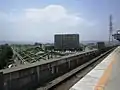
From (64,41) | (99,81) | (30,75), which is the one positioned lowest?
(64,41)

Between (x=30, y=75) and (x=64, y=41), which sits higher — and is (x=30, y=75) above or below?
above

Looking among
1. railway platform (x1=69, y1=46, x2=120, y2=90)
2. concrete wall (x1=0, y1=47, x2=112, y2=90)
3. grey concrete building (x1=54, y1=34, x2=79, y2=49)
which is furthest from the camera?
grey concrete building (x1=54, y1=34, x2=79, y2=49)

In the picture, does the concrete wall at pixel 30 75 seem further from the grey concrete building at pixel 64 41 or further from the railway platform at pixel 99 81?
the grey concrete building at pixel 64 41

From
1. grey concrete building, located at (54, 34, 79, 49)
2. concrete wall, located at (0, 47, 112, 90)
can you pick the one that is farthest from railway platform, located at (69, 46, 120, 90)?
grey concrete building, located at (54, 34, 79, 49)

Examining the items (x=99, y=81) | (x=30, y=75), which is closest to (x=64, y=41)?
(x=30, y=75)

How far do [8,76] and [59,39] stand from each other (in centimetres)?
6758

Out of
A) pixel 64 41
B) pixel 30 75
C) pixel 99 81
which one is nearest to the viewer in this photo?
pixel 99 81

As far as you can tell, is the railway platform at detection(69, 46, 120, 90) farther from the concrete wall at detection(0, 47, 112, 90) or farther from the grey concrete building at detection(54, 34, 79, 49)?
the grey concrete building at detection(54, 34, 79, 49)

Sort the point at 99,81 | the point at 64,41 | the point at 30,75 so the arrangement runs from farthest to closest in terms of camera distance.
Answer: the point at 64,41, the point at 30,75, the point at 99,81

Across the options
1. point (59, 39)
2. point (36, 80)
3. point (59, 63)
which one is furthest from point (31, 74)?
point (59, 39)

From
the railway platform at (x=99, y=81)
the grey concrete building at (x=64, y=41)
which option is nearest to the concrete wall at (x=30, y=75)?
the railway platform at (x=99, y=81)

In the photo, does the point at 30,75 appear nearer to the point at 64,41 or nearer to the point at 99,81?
the point at 99,81

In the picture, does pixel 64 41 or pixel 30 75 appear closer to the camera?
pixel 30 75

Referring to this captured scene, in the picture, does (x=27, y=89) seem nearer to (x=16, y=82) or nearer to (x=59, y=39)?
(x=16, y=82)
